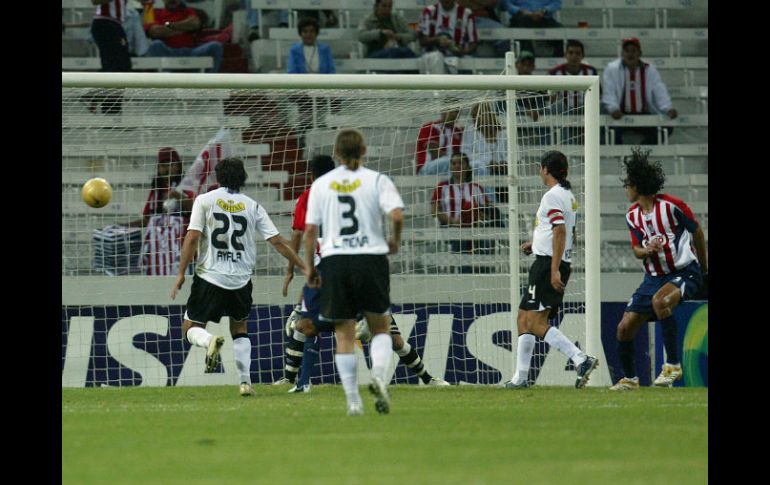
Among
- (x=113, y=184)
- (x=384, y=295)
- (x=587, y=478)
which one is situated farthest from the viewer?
(x=113, y=184)

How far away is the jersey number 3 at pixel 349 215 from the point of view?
8570 mm

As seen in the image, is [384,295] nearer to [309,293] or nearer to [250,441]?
[250,441]

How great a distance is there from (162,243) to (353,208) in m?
5.96

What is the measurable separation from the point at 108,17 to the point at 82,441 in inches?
398

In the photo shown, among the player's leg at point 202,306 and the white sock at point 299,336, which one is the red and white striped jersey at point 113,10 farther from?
the white sock at point 299,336

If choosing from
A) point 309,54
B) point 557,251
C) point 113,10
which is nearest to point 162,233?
point 309,54

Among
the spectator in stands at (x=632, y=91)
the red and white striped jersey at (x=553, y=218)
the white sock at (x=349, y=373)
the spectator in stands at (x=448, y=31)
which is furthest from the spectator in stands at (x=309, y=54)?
the white sock at (x=349, y=373)

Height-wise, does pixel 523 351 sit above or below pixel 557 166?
below

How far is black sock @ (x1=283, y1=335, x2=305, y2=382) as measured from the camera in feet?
38.7

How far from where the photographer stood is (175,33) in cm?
1773

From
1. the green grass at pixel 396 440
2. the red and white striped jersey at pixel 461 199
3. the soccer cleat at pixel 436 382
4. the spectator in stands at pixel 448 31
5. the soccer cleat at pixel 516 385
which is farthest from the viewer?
the spectator in stands at pixel 448 31

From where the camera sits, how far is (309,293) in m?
11.2

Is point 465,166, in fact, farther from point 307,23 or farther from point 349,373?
point 349,373
